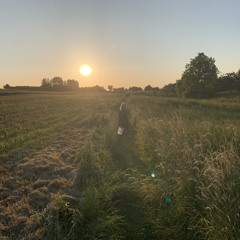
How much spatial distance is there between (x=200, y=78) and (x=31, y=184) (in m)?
50.0

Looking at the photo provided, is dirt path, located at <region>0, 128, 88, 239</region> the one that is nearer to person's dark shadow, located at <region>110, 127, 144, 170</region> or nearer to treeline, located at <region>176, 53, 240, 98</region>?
person's dark shadow, located at <region>110, 127, 144, 170</region>

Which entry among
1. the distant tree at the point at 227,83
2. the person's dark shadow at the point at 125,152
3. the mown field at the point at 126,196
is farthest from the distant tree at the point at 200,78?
the mown field at the point at 126,196

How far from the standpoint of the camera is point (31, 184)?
5457 mm

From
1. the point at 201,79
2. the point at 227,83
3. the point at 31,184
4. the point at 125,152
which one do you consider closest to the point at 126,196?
the point at 31,184

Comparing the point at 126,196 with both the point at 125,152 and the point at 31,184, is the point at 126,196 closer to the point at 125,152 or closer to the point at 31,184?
the point at 31,184

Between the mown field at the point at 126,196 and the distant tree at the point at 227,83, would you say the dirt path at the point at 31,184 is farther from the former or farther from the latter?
the distant tree at the point at 227,83

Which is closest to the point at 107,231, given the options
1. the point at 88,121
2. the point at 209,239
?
the point at 209,239

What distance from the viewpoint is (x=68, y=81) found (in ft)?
516

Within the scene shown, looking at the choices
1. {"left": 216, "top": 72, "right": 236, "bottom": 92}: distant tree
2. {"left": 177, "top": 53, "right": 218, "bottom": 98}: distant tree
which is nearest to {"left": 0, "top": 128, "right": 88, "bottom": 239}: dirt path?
{"left": 177, "top": 53, "right": 218, "bottom": 98}: distant tree

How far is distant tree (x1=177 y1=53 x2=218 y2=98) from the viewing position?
4647cm

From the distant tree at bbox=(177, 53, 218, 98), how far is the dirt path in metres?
44.0

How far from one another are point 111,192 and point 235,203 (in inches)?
106

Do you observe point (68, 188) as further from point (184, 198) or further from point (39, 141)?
point (39, 141)

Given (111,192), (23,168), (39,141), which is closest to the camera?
(111,192)
